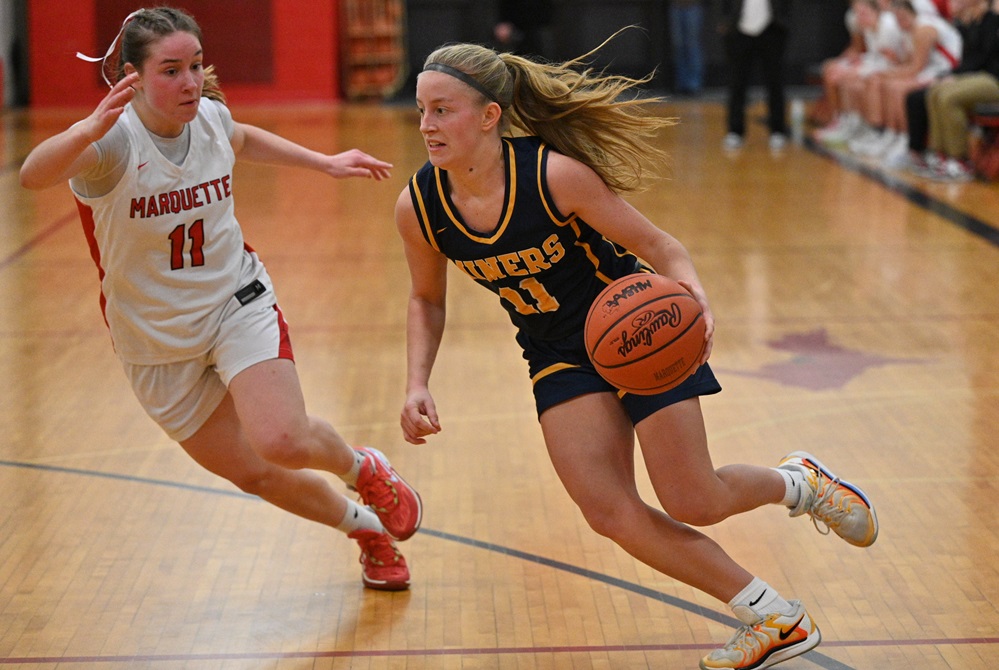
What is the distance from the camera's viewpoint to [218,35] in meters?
16.8

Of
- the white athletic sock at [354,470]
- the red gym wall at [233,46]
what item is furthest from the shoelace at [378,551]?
the red gym wall at [233,46]

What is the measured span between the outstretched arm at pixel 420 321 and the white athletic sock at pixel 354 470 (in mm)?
456

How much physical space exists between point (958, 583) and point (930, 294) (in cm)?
356

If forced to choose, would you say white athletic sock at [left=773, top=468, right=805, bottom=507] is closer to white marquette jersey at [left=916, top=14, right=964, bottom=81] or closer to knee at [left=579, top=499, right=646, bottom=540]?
knee at [left=579, top=499, right=646, bottom=540]

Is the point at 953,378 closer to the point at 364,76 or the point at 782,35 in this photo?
the point at 782,35

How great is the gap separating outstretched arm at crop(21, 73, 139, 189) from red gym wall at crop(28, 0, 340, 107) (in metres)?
14.2

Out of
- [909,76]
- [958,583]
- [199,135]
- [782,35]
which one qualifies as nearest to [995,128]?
[909,76]

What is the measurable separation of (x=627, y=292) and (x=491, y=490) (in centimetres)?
153

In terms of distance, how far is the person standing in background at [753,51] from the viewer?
12.2m

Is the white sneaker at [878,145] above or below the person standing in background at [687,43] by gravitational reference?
below

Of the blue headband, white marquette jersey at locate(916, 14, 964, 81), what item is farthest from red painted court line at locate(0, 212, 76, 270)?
white marquette jersey at locate(916, 14, 964, 81)

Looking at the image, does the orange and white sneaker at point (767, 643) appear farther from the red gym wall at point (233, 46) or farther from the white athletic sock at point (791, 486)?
the red gym wall at point (233, 46)

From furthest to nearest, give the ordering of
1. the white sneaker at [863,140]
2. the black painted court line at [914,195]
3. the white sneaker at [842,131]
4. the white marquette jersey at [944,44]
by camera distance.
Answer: the white sneaker at [842,131] < the white sneaker at [863,140] < the white marquette jersey at [944,44] < the black painted court line at [914,195]

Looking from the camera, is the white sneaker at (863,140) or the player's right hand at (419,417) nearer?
the player's right hand at (419,417)
